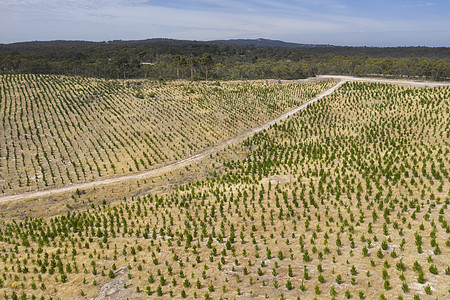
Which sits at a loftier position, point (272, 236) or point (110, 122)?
point (110, 122)

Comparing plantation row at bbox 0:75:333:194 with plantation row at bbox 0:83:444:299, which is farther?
plantation row at bbox 0:75:333:194

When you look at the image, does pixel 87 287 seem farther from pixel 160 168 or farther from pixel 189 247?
pixel 160 168

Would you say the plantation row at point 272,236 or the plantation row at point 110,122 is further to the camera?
the plantation row at point 110,122

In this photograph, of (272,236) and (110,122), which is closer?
(272,236)

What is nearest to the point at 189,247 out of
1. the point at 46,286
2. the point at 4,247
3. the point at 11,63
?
the point at 46,286
